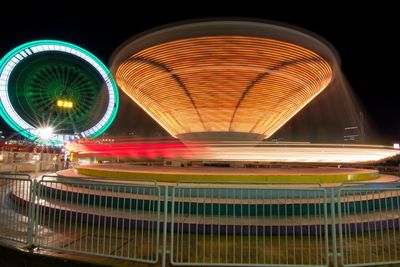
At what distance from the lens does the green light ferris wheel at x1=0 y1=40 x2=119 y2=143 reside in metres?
28.9

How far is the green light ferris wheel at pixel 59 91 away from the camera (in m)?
28.9

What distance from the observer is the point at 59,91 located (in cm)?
3180

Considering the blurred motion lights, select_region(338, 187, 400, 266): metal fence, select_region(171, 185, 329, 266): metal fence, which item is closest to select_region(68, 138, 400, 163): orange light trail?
the blurred motion lights

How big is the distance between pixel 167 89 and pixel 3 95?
2403 centimetres

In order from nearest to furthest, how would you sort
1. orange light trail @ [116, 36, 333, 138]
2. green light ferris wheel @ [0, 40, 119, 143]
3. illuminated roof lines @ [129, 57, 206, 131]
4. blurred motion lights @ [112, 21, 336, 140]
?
blurred motion lights @ [112, 21, 336, 140] → orange light trail @ [116, 36, 333, 138] → illuminated roof lines @ [129, 57, 206, 131] → green light ferris wheel @ [0, 40, 119, 143]

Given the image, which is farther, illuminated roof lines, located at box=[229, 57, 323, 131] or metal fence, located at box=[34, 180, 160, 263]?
illuminated roof lines, located at box=[229, 57, 323, 131]

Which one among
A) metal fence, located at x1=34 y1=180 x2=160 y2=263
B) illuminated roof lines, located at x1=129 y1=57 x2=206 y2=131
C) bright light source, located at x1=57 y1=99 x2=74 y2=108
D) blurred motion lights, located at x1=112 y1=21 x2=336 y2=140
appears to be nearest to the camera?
metal fence, located at x1=34 y1=180 x2=160 y2=263

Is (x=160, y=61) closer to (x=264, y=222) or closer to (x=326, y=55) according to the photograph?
(x=326, y=55)

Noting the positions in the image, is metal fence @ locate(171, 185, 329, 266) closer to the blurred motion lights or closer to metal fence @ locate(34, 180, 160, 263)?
metal fence @ locate(34, 180, 160, 263)

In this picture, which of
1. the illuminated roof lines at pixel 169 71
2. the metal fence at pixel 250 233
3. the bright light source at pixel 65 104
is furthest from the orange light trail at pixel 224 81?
the bright light source at pixel 65 104

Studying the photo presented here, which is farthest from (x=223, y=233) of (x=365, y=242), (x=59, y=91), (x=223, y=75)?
(x=59, y=91)

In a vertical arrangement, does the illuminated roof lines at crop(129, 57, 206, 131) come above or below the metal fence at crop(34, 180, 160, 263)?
above

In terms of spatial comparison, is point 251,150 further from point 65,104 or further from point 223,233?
point 65,104

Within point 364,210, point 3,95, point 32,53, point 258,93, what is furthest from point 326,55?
point 32,53
